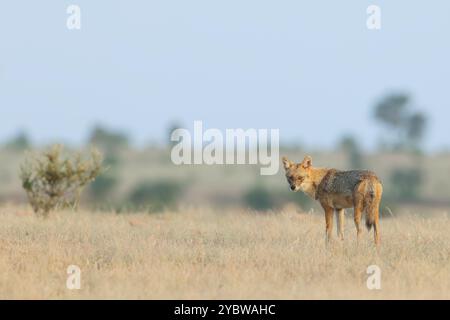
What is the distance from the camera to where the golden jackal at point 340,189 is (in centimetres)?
1387

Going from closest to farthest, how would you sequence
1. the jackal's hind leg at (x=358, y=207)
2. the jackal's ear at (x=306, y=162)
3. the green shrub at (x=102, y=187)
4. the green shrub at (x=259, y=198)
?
the jackal's hind leg at (x=358, y=207), the jackal's ear at (x=306, y=162), the green shrub at (x=259, y=198), the green shrub at (x=102, y=187)

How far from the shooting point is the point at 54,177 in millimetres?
19312

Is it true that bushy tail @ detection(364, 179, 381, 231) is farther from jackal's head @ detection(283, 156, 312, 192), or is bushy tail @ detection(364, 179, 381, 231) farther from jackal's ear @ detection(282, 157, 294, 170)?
jackal's ear @ detection(282, 157, 294, 170)

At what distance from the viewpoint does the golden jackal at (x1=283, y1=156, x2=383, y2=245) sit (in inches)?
546

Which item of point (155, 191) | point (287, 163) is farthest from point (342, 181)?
point (155, 191)

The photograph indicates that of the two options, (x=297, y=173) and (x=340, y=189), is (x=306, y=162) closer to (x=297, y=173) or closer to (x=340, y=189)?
(x=297, y=173)

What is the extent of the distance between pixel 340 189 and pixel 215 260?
8.28ft

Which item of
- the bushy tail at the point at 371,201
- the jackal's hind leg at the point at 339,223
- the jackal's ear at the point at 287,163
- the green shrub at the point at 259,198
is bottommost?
the green shrub at the point at 259,198

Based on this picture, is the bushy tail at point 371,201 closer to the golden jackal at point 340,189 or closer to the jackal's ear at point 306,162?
the golden jackal at point 340,189

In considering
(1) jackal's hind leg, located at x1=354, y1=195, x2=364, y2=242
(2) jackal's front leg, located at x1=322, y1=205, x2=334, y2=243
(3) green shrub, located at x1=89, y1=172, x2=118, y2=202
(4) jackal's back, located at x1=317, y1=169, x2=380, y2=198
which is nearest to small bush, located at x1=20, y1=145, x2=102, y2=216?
(4) jackal's back, located at x1=317, y1=169, x2=380, y2=198

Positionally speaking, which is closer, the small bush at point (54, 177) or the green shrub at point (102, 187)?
the small bush at point (54, 177)

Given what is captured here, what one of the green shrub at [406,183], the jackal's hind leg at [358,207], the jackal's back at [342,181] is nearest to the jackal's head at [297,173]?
the jackal's back at [342,181]

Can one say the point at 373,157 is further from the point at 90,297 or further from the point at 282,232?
the point at 90,297

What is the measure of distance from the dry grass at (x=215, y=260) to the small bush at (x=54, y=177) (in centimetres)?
287
